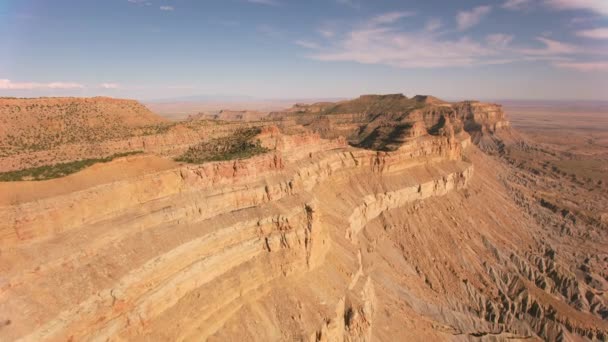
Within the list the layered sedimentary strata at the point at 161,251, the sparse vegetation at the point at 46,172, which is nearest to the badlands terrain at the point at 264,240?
the layered sedimentary strata at the point at 161,251

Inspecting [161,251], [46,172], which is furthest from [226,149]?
[161,251]

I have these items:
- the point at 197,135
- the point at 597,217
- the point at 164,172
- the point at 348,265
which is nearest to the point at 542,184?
the point at 597,217

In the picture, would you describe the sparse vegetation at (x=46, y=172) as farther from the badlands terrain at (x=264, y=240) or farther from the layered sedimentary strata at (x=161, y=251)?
the layered sedimentary strata at (x=161, y=251)

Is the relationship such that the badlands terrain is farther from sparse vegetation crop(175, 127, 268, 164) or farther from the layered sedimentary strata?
sparse vegetation crop(175, 127, 268, 164)

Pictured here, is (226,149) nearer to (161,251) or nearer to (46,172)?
(46,172)

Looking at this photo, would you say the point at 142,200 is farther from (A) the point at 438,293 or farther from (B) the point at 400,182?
(B) the point at 400,182
